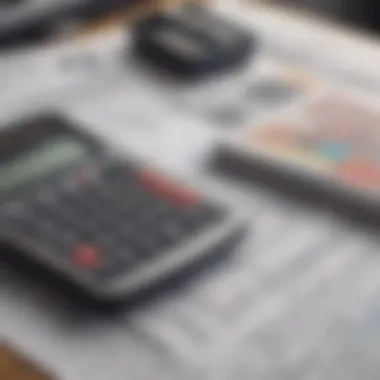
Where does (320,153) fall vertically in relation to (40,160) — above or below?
above

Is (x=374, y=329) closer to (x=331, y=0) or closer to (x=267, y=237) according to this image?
(x=267, y=237)

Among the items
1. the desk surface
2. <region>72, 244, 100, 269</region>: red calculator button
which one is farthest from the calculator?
<region>72, 244, 100, 269</region>: red calculator button

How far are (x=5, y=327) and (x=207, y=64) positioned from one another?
291 mm

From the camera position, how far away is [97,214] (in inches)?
22.8

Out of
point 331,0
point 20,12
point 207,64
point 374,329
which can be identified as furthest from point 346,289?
point 331,0

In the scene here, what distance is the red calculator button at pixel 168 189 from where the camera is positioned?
0.59 m

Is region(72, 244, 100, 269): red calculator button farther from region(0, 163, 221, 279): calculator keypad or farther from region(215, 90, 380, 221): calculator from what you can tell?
region(215, 90, 380, 221): calculator

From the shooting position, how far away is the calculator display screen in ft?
1.97

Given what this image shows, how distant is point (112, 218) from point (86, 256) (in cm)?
4

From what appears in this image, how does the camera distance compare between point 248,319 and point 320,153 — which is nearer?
point 248,319

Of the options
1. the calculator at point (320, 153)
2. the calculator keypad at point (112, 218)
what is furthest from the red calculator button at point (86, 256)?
the calculator at point (320, 153)

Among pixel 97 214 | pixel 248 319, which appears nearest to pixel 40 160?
pixel 97 214

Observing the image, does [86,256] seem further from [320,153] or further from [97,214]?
[320,153]

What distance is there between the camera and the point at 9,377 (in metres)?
0.49
